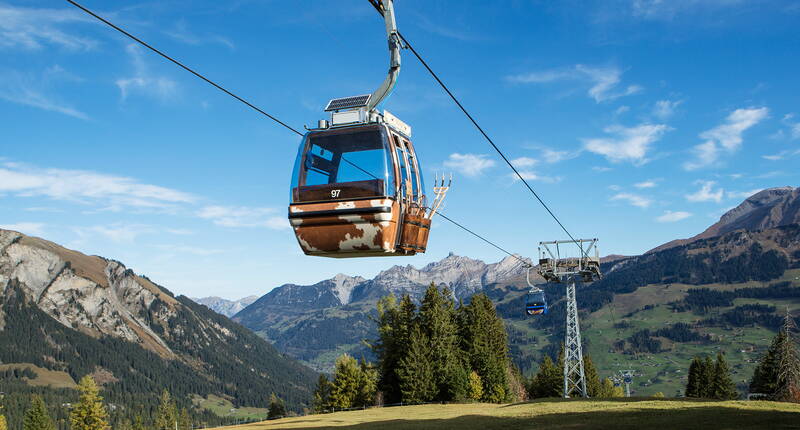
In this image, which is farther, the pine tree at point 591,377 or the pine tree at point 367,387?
the pine tree at point 591,377

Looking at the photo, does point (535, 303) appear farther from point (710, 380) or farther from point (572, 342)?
point (710, 380)

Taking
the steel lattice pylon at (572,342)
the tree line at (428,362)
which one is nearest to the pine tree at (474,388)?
the tree line at (428,362)

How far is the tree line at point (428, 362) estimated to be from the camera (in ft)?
239

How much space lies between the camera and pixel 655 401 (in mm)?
44719

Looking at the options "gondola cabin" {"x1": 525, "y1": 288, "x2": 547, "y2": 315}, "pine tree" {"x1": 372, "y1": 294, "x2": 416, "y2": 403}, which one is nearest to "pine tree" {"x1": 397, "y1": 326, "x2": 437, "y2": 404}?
"pine tree" {"x1": 372, "y1": 294, "x2": 416, "y2": 403}

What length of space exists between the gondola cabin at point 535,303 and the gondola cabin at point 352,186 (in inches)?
1594

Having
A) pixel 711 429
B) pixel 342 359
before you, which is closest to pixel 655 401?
pixel 711 429

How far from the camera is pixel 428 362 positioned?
7362 cm

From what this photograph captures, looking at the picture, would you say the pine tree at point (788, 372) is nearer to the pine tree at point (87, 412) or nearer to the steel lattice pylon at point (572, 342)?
the steel lattice pylon at point (572, 342)

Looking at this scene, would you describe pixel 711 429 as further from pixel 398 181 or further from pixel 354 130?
pixel 354 130

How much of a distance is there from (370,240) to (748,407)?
30255 millimetres

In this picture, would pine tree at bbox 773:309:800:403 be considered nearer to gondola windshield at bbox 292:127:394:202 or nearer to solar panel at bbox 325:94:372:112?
gondola windshield at bbox 292:127:394:202

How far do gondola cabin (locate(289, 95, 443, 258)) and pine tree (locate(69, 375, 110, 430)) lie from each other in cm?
10962

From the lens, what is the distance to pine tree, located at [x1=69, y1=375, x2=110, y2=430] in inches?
4336
